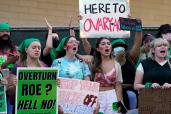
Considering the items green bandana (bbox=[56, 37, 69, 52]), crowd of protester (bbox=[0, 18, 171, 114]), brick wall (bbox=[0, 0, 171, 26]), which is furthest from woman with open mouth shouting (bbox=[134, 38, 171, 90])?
brick wall (bbox=[0, 0, 171, 26])

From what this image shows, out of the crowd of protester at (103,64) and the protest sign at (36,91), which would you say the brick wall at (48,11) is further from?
the protest sign at (36,91)

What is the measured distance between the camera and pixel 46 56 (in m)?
8.38

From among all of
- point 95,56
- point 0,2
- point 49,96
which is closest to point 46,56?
point 95,56

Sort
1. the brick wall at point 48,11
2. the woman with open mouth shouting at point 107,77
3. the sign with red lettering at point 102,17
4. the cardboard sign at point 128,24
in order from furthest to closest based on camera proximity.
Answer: the brick wall at point 48,11
the sign with red lettering at point 102,17
the cardboard sign at point 128,24
the woman with open mouth shouting at point 107,77

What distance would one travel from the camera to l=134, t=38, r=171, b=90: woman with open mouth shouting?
7.45 meters

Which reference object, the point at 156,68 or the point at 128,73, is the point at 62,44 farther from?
the point at 156,68

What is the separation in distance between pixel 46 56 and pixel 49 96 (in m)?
1.35

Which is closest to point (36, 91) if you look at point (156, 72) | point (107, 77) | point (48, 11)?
point (107, 77)

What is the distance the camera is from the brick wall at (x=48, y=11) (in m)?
11.6

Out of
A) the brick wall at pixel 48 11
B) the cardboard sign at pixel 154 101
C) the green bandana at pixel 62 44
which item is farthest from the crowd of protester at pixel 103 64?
the brick wall at pixel 48 11

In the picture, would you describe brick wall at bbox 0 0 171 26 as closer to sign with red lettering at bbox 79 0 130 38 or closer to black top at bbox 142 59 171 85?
sign with red lettering at bbox 79 0 130 38

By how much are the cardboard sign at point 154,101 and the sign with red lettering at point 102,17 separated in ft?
5.44

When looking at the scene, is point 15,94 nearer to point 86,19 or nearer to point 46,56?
point 46,56

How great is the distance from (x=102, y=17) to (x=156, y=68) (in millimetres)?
1461
